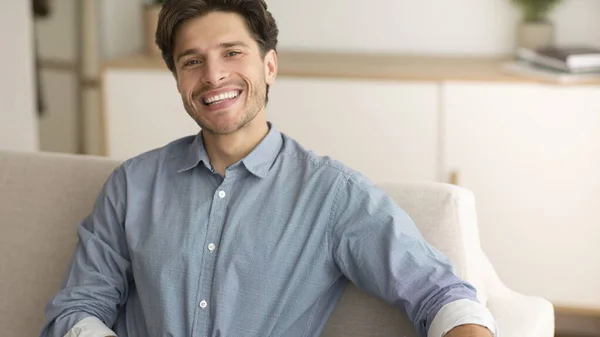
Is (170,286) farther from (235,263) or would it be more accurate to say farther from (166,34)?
(166,34)

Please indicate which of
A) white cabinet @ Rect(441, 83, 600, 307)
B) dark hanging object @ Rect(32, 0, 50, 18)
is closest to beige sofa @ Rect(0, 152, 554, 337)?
white cabinet @ Rect(441, 83, 600, 307)

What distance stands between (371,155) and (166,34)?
1.57 metres

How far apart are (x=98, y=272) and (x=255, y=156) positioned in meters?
0.40

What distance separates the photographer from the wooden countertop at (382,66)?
139 inches

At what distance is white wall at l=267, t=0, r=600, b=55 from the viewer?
389 cm

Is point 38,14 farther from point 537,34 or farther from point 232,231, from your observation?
point 232,231

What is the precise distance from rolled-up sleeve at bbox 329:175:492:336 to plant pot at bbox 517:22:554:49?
6.50 ft

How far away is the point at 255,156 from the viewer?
2.09 m

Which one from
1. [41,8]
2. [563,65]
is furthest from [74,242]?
[41,8]

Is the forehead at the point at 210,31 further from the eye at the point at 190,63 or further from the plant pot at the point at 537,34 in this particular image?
the plant pot at the point at 537,34

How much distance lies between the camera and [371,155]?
11.9 feet

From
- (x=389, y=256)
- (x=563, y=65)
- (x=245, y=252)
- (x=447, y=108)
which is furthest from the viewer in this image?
(x=447, y=108)

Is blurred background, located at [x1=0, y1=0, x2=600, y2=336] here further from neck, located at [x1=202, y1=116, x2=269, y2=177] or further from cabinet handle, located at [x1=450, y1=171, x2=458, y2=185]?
neck, located at [x1=202, y1=116, x2=269, y2=177]

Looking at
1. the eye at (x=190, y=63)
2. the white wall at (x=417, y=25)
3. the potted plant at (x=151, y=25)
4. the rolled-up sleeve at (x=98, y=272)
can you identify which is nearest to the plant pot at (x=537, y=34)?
the white wall at (x=417, y=25)
